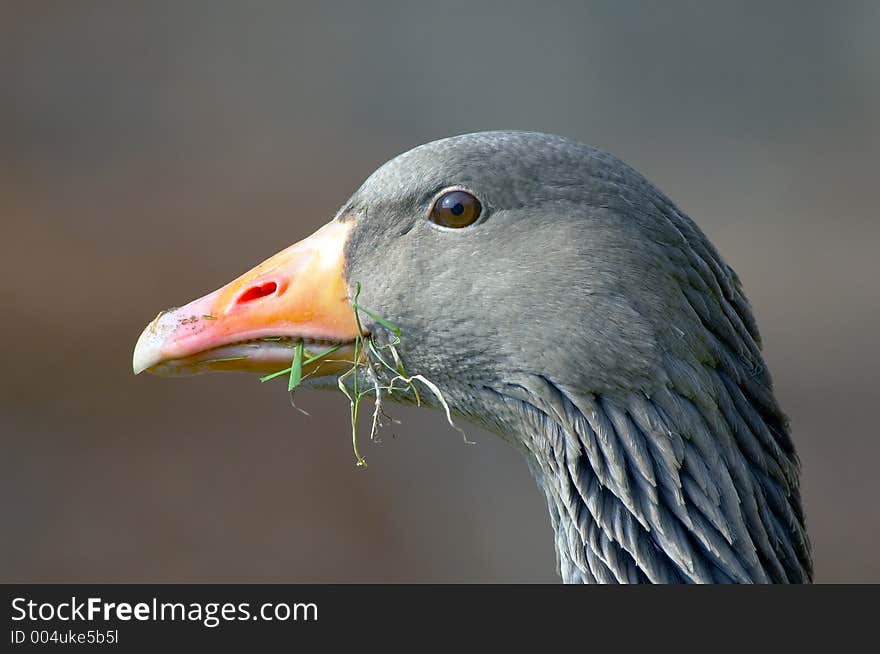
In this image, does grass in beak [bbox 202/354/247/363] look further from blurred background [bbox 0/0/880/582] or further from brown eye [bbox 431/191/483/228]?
blurred background [bbox 0/0/880/582]

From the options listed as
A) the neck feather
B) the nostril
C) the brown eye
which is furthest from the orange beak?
the neck feather

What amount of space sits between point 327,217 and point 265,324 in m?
6.11

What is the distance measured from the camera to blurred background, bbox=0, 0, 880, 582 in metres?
7.78

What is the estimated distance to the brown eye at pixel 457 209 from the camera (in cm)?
303

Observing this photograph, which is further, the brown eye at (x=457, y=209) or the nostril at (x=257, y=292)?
the nostril at (x=257, y=292)

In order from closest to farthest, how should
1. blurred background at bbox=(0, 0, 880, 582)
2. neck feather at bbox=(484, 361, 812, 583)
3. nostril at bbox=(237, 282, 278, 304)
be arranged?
1. neck feather at bbox=(484, 361, 812, 583)
2. nostril at bbox=(237, 282, 278, 304)
3. blurred background at bbox=(0, 0, 880, 582)

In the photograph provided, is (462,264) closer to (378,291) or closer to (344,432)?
(378,291)

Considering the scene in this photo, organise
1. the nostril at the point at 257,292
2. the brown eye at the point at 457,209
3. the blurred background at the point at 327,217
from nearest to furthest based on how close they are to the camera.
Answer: the brown eye at the point at 457,209
the nostril at the point at 257,292
the blurred background at the point at 327,217

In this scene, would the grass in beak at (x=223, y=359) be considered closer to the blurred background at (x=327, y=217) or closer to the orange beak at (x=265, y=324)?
the orange beak at (x=265, y=324)

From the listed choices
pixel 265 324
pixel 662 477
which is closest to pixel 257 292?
pixel 265 324

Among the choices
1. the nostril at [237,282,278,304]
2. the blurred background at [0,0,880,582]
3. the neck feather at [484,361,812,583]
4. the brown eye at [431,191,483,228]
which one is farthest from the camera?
the blurred background at [0,0,880,582]

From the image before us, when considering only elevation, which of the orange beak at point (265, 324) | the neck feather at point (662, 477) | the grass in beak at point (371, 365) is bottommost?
the neck feather at point (662, 477)

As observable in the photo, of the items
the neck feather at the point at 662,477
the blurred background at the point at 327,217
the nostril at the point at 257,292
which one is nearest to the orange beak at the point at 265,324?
the nostril at the point at 257,292

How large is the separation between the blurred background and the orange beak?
15.2 ft
